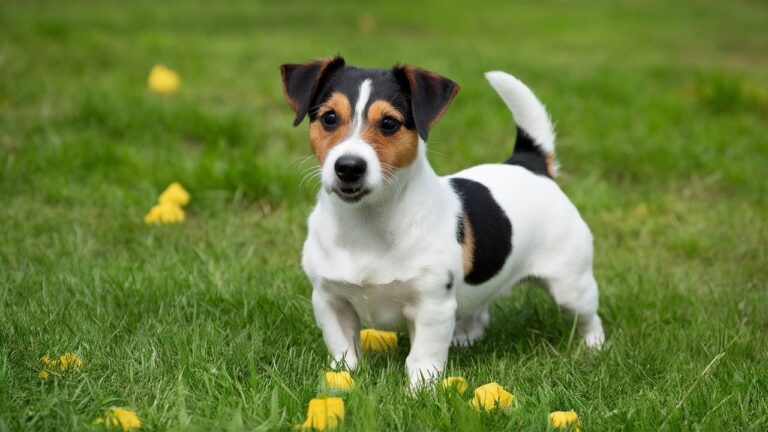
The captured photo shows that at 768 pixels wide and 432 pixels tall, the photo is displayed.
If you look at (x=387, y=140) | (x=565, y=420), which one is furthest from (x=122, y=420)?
(x=565, y=420)

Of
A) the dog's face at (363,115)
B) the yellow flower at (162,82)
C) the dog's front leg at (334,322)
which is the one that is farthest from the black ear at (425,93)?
the yellow flower at (162,82)

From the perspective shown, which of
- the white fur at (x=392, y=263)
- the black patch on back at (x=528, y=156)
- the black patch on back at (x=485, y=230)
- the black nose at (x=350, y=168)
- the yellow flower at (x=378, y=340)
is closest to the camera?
the black nose at (x=350, y=168)

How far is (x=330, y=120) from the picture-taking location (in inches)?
125

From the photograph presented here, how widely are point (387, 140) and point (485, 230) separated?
623mm

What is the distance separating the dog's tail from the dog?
0.56 meters

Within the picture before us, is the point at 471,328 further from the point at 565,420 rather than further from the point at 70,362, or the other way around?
the point at 70,362

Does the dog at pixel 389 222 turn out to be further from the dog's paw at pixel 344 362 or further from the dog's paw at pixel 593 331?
the dog's paw at pixel 593 331

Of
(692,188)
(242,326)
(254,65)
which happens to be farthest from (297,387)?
(254,65)

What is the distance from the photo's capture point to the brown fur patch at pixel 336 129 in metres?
3.11

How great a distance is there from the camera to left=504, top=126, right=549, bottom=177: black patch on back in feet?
13.3

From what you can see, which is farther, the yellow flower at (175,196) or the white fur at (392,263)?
the yellow flower at (175,196)

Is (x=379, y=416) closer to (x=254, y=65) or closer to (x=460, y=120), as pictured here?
(x=460, y=120)

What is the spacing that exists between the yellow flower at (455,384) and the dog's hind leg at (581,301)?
885 millimetres

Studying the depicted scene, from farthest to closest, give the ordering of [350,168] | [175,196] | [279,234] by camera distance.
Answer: [175,196] < [279,234] < [350,168]
